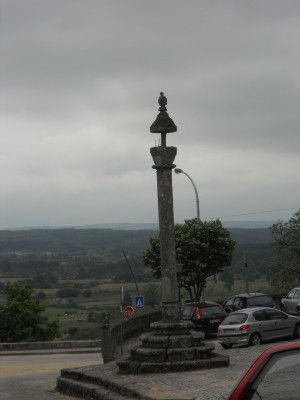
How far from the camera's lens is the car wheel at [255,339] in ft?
65.6

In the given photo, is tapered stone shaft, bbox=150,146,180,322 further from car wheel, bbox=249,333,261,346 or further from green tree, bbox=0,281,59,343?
green tree, bbox=0,281,59,343

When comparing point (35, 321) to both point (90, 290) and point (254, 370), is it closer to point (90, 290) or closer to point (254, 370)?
point (254, 370)

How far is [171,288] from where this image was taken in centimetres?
1398

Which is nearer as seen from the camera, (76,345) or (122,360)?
(122,360)

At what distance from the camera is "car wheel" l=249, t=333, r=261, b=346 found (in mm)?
19984

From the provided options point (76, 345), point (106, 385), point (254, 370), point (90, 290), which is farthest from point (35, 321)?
point (90, 290)

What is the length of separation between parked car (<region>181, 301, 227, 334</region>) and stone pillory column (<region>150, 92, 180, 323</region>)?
36.7ft

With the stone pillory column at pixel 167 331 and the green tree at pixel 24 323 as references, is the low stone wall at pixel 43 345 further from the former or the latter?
the stone pillory column at pixel 167 331

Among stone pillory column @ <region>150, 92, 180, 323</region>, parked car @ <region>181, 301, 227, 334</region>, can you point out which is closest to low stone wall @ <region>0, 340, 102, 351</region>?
parked car @ <region>181, 301, 227, 334</region>

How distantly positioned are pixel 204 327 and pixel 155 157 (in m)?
12.3

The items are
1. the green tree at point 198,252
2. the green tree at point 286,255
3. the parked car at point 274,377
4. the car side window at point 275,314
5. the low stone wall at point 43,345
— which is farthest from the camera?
the green tree at point 286,255

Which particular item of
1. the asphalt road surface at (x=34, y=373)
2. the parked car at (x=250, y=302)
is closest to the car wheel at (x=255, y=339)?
the asphalt road surface at (x=34, y=373)

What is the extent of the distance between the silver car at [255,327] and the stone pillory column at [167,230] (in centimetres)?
661

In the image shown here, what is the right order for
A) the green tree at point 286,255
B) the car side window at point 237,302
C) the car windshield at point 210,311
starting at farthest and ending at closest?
the green tree at point 286,255 → the car side window at point 237,302 → the car windshield at point 210,311
